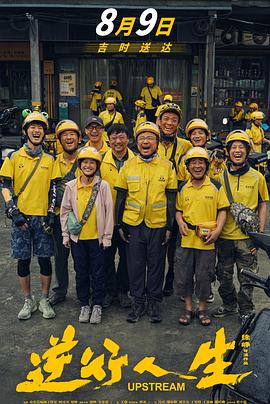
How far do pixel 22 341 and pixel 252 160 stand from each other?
5183 millimetres

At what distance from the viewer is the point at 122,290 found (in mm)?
5457

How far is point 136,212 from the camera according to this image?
484 centimetres

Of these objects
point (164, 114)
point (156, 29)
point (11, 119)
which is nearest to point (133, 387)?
point (164, 114)

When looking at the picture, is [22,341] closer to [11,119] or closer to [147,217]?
[147,217]

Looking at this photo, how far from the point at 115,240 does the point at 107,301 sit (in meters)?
0.70

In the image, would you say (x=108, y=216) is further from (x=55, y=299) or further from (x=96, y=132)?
(x=55, y=299)

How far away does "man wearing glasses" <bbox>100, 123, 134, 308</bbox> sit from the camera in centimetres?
509

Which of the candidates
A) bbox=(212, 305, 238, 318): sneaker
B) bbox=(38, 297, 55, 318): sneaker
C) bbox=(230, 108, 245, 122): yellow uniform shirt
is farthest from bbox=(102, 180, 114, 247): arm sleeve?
bbox=(230, 108, 245, 122): yellow uniform shirt

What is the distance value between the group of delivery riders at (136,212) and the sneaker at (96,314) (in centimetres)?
1

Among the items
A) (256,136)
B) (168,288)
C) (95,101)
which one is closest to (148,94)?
(95,101)

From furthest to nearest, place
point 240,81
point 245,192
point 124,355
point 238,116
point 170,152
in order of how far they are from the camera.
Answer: point 240,81, point 238,116, point 170,152, point 245,192, point 124,355

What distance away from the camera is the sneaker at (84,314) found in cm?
498

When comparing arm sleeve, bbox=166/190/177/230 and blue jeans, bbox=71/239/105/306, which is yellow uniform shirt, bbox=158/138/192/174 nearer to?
arm sleeve, bbox=166/190/177/230

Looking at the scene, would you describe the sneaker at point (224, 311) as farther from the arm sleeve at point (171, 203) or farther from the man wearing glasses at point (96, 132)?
the man wearing glasses at point (96, 132)
